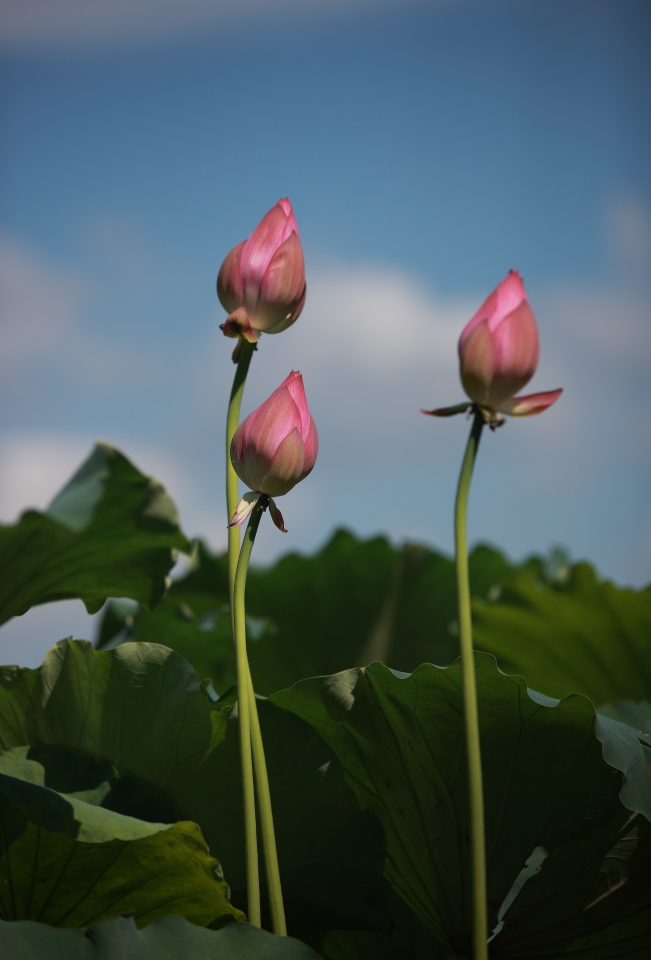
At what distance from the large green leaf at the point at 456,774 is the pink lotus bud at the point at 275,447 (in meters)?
0.14

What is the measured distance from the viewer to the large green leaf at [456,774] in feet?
1.27

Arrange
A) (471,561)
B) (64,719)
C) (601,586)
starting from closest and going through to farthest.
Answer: (64,719), (601,586), (471,561)

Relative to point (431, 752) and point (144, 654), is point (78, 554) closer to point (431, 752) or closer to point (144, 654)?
point (144, 654)

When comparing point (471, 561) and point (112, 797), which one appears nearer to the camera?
point (112, 797)

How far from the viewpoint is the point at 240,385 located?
1.19 feet

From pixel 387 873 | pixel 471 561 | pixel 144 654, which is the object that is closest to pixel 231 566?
pixel 144 654

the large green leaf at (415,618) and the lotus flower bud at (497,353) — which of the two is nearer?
the lotus flower bud at (497,353)

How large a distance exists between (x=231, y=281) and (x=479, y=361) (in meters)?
0.14

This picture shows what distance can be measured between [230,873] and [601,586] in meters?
0.84

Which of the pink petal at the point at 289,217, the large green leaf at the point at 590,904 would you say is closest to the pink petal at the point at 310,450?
the pink petal at the point at 289,217

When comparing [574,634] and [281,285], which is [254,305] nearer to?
[281,285]

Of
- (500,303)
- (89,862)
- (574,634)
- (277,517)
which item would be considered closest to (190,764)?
(89,862)

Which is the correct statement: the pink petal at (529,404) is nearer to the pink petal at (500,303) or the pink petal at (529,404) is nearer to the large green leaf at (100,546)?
the pink petal at (500,303)

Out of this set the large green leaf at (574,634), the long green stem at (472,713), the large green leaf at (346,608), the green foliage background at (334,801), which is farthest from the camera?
the large green leaf at (346,608)
